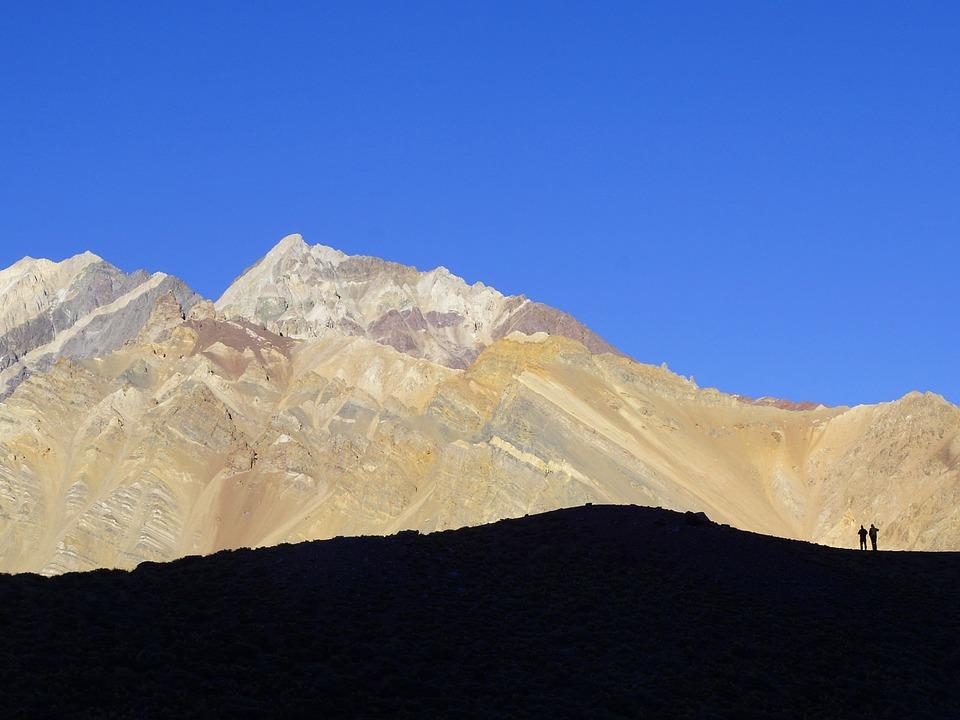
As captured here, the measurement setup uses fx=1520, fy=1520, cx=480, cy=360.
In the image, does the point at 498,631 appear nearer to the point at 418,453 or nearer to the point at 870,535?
the point at 870,535

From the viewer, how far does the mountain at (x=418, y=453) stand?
449 feet

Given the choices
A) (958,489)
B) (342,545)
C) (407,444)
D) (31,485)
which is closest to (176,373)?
(31,485)

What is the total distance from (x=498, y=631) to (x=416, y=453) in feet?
421

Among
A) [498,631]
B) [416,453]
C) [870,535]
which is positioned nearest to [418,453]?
[416,453]

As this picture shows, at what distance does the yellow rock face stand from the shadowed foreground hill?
83.9m

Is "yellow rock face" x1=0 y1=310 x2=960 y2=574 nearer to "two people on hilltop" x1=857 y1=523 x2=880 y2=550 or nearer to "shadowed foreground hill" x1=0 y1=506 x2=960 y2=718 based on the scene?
"two people on hilltop" x1=857 y1=523 x2=880 y2=550

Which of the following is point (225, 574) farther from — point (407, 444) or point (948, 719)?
point (407, 444)

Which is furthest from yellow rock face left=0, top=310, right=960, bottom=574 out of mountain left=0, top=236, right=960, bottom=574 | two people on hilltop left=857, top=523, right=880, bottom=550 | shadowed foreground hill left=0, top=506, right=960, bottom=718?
shadowed foreground hill left=0, top=506, right=960, bottom=718

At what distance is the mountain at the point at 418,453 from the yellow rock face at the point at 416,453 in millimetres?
269

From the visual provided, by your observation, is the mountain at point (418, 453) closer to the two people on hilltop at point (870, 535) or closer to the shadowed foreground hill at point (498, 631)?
the two people on hilltop at point (870, 535)

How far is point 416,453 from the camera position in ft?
531

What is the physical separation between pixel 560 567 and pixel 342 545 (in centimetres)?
576

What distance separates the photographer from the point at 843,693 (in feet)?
106

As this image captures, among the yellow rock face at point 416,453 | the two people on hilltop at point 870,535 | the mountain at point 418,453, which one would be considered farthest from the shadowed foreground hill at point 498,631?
the mountain at point 418,453
